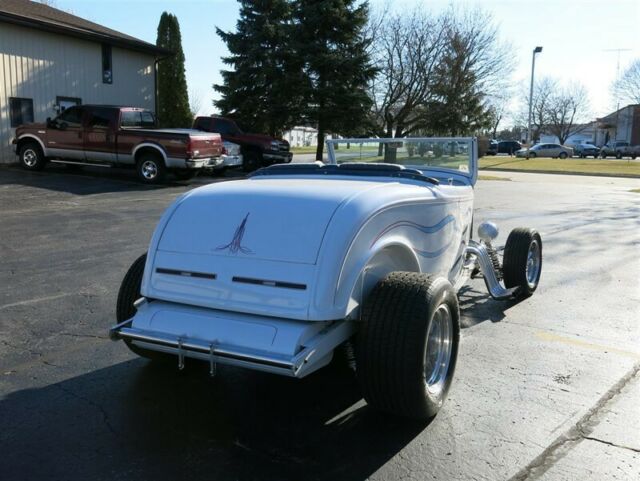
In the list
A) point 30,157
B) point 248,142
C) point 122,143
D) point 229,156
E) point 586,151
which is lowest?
point 30,157

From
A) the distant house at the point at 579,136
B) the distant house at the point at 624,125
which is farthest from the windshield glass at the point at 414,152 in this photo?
the distant house at the point at 579,136

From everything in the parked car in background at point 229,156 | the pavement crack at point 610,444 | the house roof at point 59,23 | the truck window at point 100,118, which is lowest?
the pavement crack at point 610,444

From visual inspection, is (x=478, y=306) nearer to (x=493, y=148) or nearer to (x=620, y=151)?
(x=493, y=148)

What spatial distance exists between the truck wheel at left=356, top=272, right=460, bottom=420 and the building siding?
19.0 m

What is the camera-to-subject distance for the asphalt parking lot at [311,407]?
2869mm

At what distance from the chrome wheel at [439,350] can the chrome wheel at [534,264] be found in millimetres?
2867

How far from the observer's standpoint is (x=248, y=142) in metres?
21.3

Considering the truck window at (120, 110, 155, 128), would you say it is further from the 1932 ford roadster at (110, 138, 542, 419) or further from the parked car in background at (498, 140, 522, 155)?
the parked car in background at (498, 140, 522, 155)

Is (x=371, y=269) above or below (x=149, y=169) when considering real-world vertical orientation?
below

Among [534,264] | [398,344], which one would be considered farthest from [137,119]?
[398,344]

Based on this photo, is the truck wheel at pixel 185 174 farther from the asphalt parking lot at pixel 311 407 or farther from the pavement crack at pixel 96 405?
the pavement crack at pixel 96 405

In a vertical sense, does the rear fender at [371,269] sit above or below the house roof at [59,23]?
below

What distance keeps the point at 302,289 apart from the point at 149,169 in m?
13.9

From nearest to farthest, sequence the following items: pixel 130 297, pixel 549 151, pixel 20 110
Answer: pixel 130 297 → pixel 20 110 → pixel 549 151
